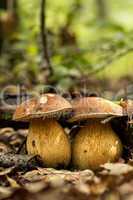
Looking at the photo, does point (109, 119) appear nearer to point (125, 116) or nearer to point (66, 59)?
point (125, 116)

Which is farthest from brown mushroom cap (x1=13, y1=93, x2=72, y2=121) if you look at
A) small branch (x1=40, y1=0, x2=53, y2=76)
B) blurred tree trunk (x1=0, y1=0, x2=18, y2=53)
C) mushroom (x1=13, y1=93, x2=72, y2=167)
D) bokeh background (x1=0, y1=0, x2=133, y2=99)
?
blurred tree trunk (x1=0, y1=0, x2=18, y2=53)

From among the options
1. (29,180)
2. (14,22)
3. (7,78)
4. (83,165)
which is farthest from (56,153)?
(14,22)

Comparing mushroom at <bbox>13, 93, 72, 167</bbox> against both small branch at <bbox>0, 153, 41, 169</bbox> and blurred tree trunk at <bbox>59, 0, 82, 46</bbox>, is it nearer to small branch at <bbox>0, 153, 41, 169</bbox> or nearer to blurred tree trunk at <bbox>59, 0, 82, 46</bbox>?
small branch at <bbox>0, 153, 41, 169</bbox>

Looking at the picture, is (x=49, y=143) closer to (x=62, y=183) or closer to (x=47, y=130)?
(x=47, y=130)

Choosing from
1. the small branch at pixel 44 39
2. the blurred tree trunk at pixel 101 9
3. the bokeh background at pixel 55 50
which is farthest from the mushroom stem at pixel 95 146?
the blurred tree trunk at pixel 101 9

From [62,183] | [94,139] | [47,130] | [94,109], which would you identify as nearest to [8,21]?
[47,130]
